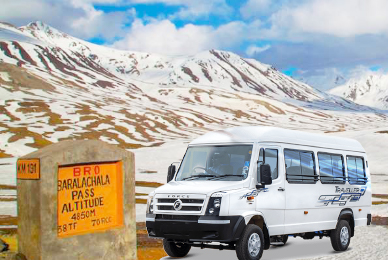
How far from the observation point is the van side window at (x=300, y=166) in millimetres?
18547

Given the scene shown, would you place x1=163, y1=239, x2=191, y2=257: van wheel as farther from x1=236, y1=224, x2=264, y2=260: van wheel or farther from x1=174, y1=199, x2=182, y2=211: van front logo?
x1=236, y1=224, x2=264, y2=260: van wheel

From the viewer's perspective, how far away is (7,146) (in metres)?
124

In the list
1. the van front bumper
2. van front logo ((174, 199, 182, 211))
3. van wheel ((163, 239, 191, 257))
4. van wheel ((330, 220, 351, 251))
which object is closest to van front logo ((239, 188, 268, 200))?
the van front bumper

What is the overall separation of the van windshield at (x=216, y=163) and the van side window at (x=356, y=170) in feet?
22.7

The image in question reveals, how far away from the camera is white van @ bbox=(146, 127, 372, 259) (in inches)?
626

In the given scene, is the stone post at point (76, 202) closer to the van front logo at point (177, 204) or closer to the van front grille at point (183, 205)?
the van front grille at point (183, 205)

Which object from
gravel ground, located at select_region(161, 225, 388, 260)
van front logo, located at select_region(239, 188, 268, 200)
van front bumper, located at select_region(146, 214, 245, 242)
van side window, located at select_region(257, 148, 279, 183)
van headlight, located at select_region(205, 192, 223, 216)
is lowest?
gravel ground, located at select_region(161, 225, 388, 260)

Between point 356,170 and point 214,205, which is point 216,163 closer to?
point 214,205

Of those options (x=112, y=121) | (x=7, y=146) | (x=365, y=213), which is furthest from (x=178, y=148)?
(x=365, y=213)

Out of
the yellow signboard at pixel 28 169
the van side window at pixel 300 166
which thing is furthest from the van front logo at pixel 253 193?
the yellow signboard at pixel 28 169

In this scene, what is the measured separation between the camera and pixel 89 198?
14891mm

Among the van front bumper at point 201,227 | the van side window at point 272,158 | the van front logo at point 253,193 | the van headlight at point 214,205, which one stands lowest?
the van front bumper at point 201,227

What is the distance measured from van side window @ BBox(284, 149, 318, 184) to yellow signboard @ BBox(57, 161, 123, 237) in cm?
636

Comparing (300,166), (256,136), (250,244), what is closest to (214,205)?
(250,244)
